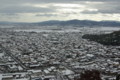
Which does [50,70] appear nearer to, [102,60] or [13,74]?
[13,74]

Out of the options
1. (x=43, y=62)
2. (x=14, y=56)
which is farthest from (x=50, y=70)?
(x=14, y=56)

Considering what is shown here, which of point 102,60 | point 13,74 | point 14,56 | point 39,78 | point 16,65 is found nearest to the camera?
point 39,78

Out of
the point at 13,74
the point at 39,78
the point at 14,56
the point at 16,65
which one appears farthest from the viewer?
the point at 14,56

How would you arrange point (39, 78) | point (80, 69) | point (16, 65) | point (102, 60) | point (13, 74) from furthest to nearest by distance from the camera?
point (102, 60) → point (16, 65) → point (80, 69) → point (13, 74) → point (39, 78)

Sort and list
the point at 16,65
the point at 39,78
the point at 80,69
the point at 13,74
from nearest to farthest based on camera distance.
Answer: the point at 39,78 < the point at 13,74 < the point at 80,69 < the point at 16,65

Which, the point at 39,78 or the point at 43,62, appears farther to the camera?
the point at 43,62

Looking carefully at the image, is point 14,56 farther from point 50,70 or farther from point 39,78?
point 39,78

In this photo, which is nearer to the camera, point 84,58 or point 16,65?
point 16,65

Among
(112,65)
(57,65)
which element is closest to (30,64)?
(57,65)
